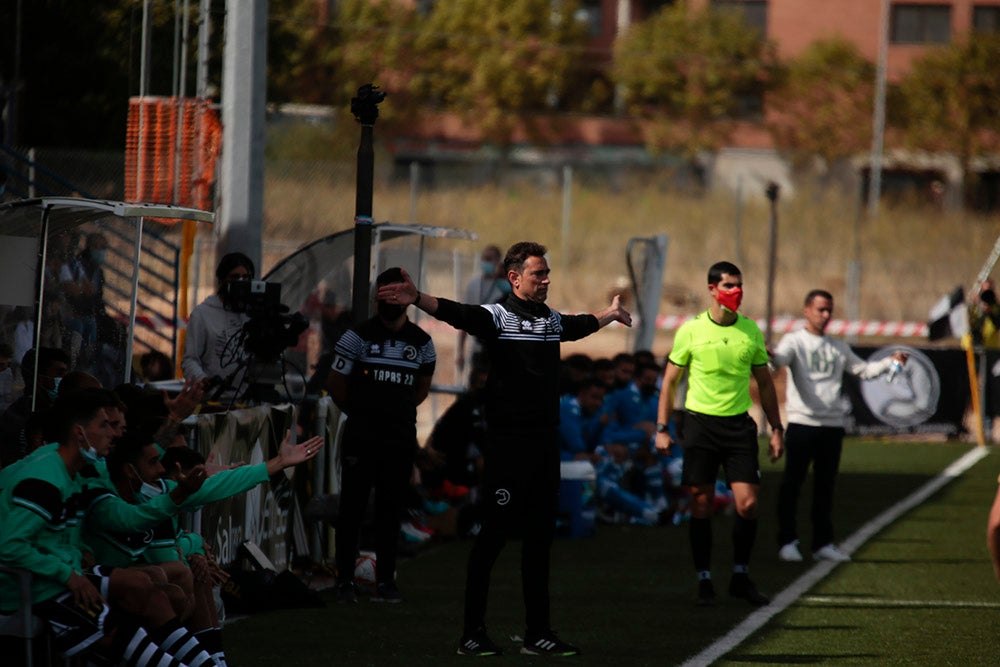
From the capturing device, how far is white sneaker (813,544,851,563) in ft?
38.4

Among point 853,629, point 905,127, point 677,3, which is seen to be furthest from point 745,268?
point 853,629

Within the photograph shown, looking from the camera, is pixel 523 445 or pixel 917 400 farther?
pixel 917 400

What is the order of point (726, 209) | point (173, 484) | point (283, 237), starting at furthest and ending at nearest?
point (726, 209) < point (283, 237) < point (173, 484)

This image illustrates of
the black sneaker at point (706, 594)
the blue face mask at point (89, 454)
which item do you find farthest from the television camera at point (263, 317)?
the blue face mask at point (89, 454)

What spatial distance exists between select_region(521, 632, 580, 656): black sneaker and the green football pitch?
0.21 feet

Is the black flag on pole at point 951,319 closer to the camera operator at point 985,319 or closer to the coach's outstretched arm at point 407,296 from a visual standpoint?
the camera operator at point 985,319

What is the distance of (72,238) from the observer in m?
8.41

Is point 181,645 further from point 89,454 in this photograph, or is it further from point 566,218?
point 566,218

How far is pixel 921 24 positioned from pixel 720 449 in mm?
45133

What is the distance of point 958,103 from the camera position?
46.1 meters

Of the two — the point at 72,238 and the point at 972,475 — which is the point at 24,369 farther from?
the point at 972,475

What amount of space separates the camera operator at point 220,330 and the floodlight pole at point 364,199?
0.85m

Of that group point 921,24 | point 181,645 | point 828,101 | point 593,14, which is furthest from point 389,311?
point 593,14

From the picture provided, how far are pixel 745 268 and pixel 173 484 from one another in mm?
29469
